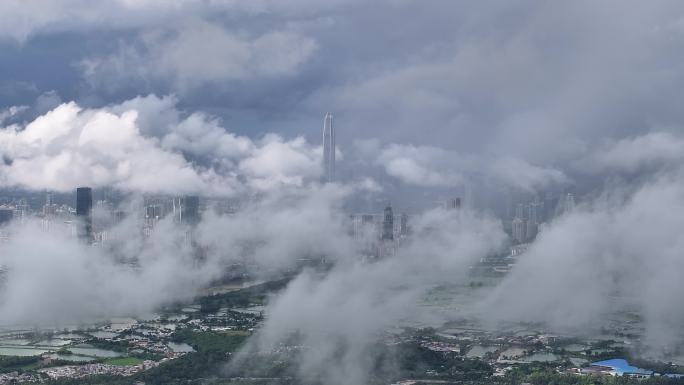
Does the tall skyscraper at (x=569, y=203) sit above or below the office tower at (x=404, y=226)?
above

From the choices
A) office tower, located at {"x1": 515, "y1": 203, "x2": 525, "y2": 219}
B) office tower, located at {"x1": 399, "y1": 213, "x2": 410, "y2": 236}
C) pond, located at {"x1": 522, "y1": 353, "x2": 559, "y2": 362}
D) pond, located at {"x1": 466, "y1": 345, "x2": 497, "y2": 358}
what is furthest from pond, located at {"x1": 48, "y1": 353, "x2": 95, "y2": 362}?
office tower, located at {"x1": 515, "y1": 203, "x2": 525, "y2": 219}

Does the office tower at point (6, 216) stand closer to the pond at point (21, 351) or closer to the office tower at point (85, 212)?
the office tower at point (85, 212)

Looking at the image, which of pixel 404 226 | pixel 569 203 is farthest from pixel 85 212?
pixel 569 203

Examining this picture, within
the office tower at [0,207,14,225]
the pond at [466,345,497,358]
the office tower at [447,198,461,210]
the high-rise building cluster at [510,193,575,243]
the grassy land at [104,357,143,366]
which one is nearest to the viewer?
the grassy land at [104,357,143,366]

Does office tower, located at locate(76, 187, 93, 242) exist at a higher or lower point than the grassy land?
higher

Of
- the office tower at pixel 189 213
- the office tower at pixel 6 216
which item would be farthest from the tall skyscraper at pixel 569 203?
the office tower at pixel 6 216

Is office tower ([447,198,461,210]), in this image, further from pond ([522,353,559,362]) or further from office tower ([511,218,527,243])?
pond ([522,353,559,362])
